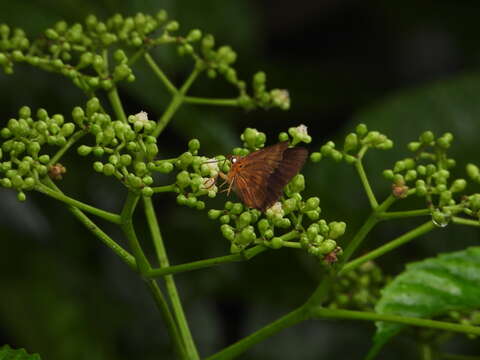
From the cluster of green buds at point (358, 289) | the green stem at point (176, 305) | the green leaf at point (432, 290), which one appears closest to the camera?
the green stem at point (176, 305)

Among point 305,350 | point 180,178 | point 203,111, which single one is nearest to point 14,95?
point 203,111

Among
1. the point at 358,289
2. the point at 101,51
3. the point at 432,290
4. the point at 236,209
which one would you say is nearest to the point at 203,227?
the point at 358,289

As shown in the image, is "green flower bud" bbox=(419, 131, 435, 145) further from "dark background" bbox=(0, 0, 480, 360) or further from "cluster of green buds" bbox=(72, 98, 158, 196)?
"dark background" bbox=(0, 0, 480, 360)

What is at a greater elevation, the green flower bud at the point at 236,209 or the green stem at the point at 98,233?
the green flower bud at the point at 236,209

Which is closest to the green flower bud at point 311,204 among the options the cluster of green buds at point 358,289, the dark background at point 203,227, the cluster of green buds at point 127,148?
the cluster of green buds at point 127,148

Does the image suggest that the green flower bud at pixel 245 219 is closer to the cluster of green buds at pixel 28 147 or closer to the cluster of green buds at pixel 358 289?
the cluster of green buds at pixel 28 147

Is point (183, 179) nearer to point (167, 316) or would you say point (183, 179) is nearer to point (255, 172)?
point (255, 172)
